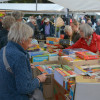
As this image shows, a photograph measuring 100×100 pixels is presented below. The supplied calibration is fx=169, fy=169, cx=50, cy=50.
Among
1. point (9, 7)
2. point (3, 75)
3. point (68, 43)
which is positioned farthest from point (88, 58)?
point (9, 7)

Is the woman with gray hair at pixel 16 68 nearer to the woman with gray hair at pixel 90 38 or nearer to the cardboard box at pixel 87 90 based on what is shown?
the cardboard box at pixel 87 90

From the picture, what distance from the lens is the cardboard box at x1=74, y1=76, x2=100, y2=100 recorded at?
1.30 meters

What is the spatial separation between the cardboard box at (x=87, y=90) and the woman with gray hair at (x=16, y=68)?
1.36 feet

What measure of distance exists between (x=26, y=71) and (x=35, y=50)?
163 centimetres

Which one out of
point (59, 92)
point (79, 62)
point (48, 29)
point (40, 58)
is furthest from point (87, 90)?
point (48, 29)

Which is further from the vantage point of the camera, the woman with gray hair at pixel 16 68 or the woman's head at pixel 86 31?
the woman's head at pixel 86 31

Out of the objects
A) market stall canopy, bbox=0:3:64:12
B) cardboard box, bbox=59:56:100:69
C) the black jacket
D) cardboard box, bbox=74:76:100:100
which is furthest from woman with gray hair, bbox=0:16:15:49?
market stall canopy, bbox=0:3:64:12

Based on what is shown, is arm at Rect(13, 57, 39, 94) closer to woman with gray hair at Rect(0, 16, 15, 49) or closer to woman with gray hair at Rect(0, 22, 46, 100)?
woman with gray hair at Rect(0, 22, 46, 100)

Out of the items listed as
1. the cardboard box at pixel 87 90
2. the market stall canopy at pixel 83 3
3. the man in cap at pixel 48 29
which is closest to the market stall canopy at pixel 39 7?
the man in cap at pixel 48 29

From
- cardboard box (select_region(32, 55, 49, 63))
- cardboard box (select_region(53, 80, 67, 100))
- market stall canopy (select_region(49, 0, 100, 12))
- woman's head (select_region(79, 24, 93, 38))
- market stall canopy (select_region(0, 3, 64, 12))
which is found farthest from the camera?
market stall canopy (select_region(0, 3, 64, 12))

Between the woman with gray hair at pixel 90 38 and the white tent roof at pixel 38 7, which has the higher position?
the white tent roof at pixel 38 7

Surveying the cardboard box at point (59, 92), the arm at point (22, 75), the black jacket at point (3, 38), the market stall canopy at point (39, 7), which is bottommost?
the cardboard box at point (59, 92)

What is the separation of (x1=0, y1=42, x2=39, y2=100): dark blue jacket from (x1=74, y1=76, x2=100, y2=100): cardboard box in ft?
1.36

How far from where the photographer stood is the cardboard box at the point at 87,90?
4.26ft
